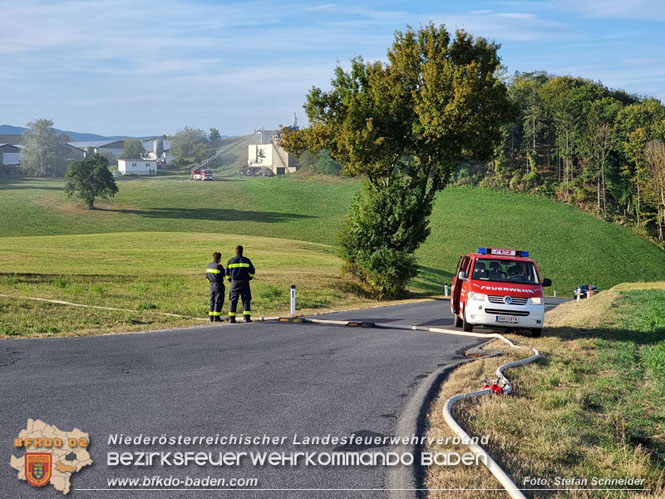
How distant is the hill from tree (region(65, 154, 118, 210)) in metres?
1.91

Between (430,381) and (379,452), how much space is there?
397cm

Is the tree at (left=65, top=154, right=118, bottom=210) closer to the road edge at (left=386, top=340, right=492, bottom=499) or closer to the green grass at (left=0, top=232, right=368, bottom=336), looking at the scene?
the green grass at (left=0, top=232, right=368, bottom=336)

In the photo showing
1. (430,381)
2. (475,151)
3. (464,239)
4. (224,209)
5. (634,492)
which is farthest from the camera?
(224,209)

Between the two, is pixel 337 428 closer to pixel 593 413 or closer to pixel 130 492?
pixel 130 492

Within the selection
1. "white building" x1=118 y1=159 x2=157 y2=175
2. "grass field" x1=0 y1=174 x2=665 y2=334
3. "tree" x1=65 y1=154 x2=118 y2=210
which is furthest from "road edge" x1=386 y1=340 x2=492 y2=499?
"white building" x1=118 y1=159 x2=157 y2=175

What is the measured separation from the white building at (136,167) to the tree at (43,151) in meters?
11.0

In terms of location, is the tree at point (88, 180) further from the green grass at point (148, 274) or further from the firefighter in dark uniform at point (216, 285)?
the firefighter in dark uniform at point (216, 285)

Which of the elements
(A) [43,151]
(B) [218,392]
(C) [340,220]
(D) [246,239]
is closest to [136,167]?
(A) [43,151]

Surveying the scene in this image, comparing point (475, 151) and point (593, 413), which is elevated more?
point (475, 151)

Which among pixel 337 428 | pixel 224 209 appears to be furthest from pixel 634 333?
pixel 224 209

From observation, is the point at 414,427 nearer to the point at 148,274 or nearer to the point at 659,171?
the point at 148,274

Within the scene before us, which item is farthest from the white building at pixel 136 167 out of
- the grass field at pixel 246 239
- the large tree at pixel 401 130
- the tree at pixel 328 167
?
the large tree at pixel 401 130

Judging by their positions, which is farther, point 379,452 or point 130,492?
point 379,452

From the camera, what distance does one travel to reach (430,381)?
10984 millimetres
